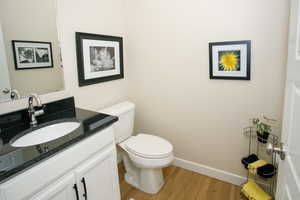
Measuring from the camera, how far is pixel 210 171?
7.00ft

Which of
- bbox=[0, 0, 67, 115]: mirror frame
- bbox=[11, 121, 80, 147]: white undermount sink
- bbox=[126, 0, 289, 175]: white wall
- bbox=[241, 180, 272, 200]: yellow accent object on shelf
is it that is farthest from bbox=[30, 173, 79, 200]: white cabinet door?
bbox=[241, 180, 272, 200]: yellow accent object on shelf

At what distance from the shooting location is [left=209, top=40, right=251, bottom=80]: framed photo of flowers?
1694mm

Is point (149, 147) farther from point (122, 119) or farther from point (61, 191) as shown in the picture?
point (61, 191)

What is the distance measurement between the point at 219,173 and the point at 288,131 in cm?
132

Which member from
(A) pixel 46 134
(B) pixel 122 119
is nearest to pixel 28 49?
(A) pixel 46 134

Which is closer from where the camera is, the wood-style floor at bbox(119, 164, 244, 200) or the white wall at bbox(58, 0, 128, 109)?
the white wall at bbox(58, 0, 128, 109)

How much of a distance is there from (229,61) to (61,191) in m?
1.62

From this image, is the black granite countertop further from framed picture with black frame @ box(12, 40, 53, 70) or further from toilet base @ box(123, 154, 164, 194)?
toilet base @ box(123, 154, 164, 194)

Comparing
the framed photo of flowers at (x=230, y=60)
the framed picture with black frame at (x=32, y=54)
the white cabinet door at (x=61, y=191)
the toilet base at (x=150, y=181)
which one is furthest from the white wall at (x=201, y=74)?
the white cabinet door at (x=61, y=191)

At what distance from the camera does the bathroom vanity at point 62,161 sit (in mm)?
915

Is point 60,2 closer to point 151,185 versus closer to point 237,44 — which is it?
point 237,44

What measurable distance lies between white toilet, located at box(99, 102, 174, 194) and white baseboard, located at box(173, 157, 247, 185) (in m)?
0.37

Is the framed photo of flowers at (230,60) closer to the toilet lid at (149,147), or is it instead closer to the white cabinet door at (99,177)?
the toilet lid at (149,147)

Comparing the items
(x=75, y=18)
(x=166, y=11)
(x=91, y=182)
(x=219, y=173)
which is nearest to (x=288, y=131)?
(x=91, y=182)
